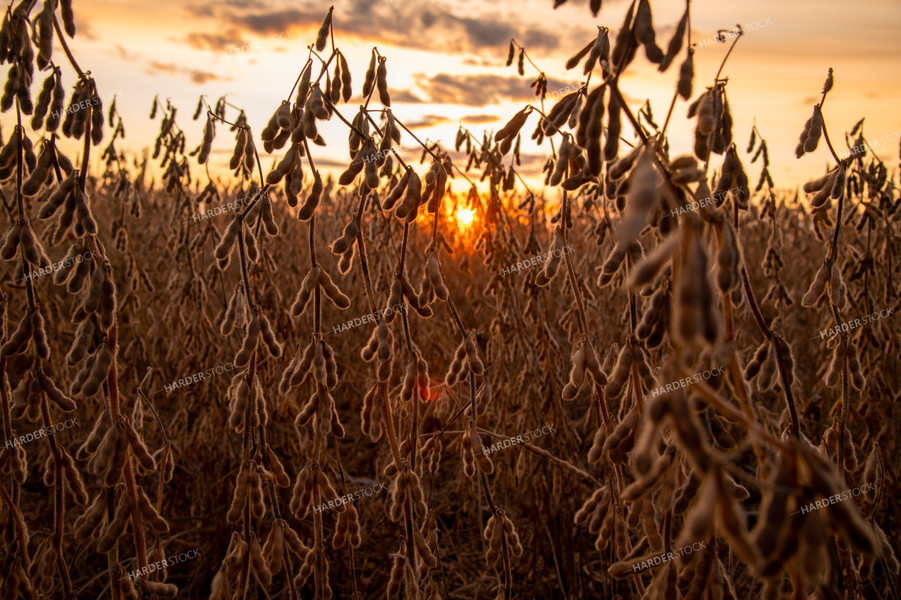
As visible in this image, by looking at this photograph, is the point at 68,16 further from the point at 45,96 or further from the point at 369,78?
the point at 369,78

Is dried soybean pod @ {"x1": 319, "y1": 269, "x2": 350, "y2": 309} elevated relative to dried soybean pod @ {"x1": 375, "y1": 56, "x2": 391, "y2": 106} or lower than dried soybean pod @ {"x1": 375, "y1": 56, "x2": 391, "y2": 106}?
lower

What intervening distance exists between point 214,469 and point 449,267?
417 centimetres

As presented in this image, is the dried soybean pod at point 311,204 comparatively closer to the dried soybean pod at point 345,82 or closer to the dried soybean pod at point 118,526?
the dried soybean pod at point 345,82

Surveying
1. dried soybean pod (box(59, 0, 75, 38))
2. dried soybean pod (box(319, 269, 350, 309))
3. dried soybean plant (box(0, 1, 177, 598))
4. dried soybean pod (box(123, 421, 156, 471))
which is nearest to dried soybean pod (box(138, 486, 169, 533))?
dried soybean plant (box(0, 1, 177, 598))

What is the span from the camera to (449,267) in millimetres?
7367

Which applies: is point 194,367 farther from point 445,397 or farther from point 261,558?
point 261,558

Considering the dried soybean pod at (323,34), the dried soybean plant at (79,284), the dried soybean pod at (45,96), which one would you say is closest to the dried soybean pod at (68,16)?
the dried soybean plant at (79,284)

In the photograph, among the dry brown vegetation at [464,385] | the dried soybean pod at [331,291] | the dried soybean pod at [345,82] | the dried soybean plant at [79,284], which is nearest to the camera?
the dry brown vegetation at [464,385]

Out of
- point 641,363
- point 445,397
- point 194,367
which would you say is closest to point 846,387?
point 641,363

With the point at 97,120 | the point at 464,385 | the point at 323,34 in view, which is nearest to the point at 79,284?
the point at 97,120

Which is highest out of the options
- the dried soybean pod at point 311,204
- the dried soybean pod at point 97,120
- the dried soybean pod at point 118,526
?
the dried soybean pod at point 97,120

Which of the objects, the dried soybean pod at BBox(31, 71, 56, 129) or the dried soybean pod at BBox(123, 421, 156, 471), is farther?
the dried soybean pod at BBox(31, 71, 56, 129)

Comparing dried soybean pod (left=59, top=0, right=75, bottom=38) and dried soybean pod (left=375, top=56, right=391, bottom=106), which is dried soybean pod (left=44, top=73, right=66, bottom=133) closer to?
dried soybean pod (left=59, top=0, right=75, bottom=38)

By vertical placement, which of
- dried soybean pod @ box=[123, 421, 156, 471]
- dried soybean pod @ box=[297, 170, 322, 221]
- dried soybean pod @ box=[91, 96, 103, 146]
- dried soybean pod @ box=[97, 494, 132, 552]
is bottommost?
dried soybean pod @ box=[97, 494, 132, 552]
